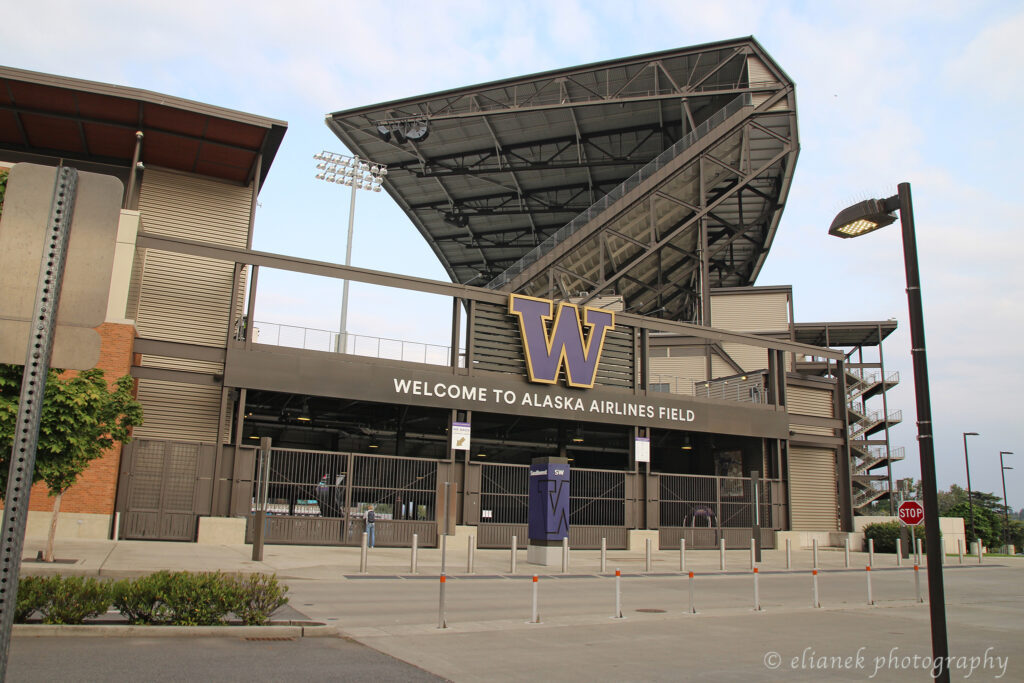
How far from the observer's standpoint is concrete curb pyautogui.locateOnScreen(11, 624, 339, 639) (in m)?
9.60

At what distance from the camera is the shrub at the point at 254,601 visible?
10789 mm

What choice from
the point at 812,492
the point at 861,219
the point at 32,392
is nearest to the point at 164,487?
the point at 861,219

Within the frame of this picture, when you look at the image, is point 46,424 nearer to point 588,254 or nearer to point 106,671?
point 106,671

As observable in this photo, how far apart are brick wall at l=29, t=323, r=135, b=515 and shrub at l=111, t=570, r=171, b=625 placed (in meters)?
14.6

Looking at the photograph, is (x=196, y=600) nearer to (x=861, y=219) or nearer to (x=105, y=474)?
(x=861, y=219)

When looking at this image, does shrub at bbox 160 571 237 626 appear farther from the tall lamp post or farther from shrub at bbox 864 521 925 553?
shrub at bbox 864 521 925 553

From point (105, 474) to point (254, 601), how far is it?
53.2 feet

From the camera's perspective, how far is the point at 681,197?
51.1m

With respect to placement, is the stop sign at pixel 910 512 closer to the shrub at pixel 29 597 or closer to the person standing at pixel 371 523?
the shrub at pixel 29 597

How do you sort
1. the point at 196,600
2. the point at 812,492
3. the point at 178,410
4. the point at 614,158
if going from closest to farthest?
the point at 196,600, the point at 178,410, the point at 812,492, the point at 614,158

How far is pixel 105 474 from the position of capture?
80.6ft

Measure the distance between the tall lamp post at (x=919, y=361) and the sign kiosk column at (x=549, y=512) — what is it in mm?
15904

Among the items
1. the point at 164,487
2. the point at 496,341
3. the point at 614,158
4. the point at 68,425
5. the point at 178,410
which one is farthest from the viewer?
the point at 614,158

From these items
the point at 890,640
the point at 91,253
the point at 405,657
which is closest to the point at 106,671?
the point at 405,657
